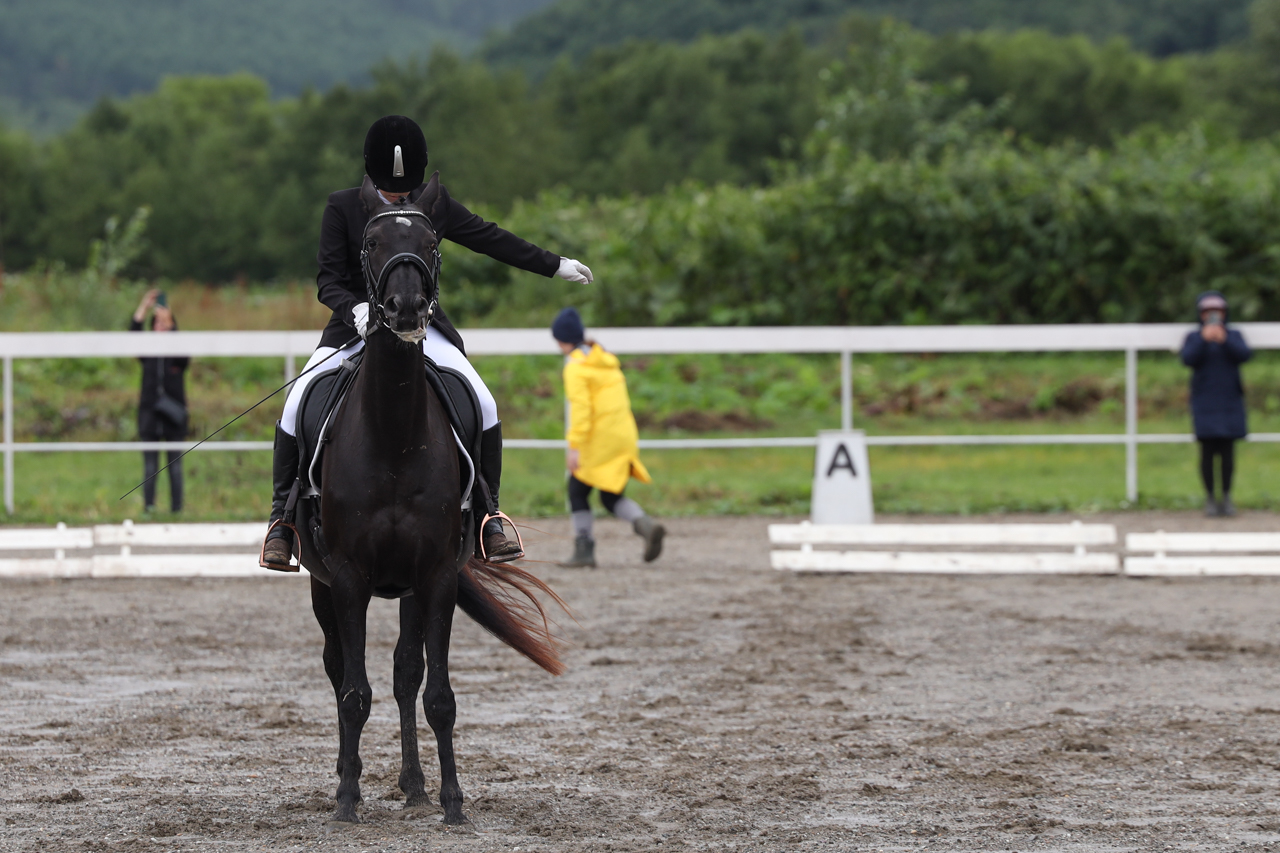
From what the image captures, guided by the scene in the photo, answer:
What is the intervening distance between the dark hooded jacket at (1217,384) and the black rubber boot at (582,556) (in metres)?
5.46

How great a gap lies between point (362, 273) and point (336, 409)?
0.48m

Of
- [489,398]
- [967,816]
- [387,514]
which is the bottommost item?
[967,816]

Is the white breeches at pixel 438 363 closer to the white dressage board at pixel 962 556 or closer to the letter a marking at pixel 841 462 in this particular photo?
the white dressage board at pixel 962 556

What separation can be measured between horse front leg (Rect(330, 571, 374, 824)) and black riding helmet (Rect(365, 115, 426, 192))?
4.42ft

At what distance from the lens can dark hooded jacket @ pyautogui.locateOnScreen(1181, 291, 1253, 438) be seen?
41.2ft

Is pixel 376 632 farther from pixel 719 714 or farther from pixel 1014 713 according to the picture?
pixel 1014 713

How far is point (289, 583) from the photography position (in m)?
10.4

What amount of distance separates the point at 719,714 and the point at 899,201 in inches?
611

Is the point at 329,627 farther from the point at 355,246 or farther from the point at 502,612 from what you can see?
the point at 355,246

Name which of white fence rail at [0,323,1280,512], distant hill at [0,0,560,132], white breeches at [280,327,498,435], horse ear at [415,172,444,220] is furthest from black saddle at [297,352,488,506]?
distant hill at [0,0,560,132]

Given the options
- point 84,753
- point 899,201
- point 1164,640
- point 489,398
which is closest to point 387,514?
point 489,398

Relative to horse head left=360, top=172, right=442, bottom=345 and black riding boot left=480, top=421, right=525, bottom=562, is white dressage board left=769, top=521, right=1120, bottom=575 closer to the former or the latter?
black riding boot left=480, top=421, right=525, bottom=562

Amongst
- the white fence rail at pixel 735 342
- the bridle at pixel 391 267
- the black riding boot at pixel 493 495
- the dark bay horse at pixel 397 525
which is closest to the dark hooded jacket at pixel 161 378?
the white fence rail at pixel 735 342

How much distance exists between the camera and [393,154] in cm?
517
